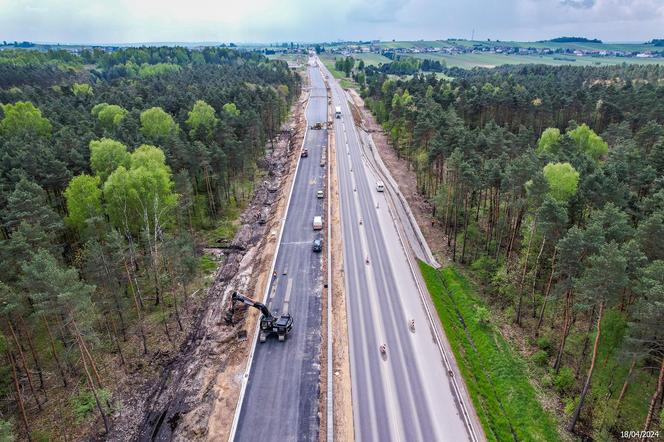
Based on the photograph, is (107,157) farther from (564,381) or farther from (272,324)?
(564,381)

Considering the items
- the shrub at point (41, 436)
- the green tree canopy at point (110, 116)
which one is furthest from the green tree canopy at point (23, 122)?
the shrub at point (41, 436)

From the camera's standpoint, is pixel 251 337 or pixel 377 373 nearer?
pixel 377 373

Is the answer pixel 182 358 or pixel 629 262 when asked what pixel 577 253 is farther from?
pixel 182 358

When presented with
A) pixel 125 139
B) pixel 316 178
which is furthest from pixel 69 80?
pixel 316 178

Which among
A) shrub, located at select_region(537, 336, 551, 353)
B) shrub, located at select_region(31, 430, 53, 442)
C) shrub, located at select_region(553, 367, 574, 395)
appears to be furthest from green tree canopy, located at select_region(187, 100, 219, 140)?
shrub, located at select_region(553, 367, 574, 395)

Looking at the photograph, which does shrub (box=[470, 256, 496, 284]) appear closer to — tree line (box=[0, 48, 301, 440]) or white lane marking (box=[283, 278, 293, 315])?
white lane marking (box=[283, 278, 293, 315])
